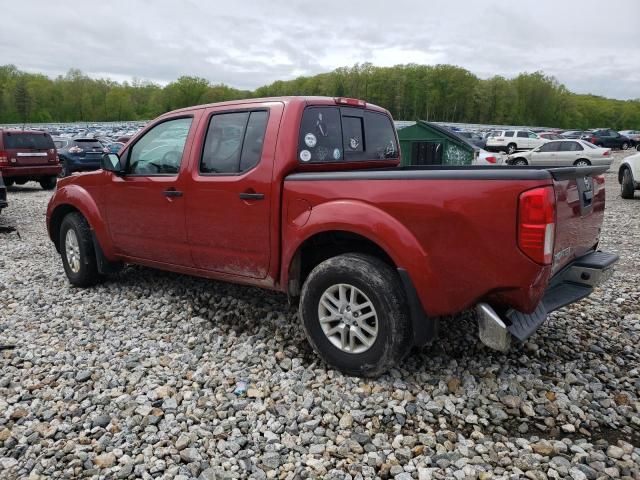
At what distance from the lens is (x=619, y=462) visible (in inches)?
103

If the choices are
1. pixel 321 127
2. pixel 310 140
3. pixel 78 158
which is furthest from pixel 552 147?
pixel 310 140

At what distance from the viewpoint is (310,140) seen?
3.88 m

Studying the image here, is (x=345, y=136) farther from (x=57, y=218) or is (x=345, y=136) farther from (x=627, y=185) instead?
(x=627, y=185)

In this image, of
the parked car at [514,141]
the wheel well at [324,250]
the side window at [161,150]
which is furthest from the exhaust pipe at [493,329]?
the parked car at [514,141]

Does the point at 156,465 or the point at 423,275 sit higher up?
the point at 423,275

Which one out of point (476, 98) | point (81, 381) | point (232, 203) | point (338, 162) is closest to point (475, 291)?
point (338, 162)

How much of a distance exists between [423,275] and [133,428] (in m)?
1.91

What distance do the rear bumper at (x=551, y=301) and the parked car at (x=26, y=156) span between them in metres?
14.6

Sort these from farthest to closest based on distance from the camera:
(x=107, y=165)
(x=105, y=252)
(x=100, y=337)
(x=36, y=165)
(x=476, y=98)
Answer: (x=476, y=98) < (x=36, y=165) < (x=105, y=252) < (x=107, y=165) < (x=100, y=337)

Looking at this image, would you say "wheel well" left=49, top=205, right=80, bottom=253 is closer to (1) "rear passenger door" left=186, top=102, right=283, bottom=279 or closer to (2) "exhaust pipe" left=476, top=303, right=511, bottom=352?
(1) "rear passenger door" left=186, top=102, right=283, bottom=279

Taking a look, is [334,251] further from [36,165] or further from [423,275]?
[36,165]

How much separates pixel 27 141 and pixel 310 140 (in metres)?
13.5

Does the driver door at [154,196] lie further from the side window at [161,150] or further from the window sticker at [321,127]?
the window sticker at [321,127]

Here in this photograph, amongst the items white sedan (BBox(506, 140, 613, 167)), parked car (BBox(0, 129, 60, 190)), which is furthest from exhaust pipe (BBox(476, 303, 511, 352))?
white sedan (BBox(506, 140, 613, 167))
